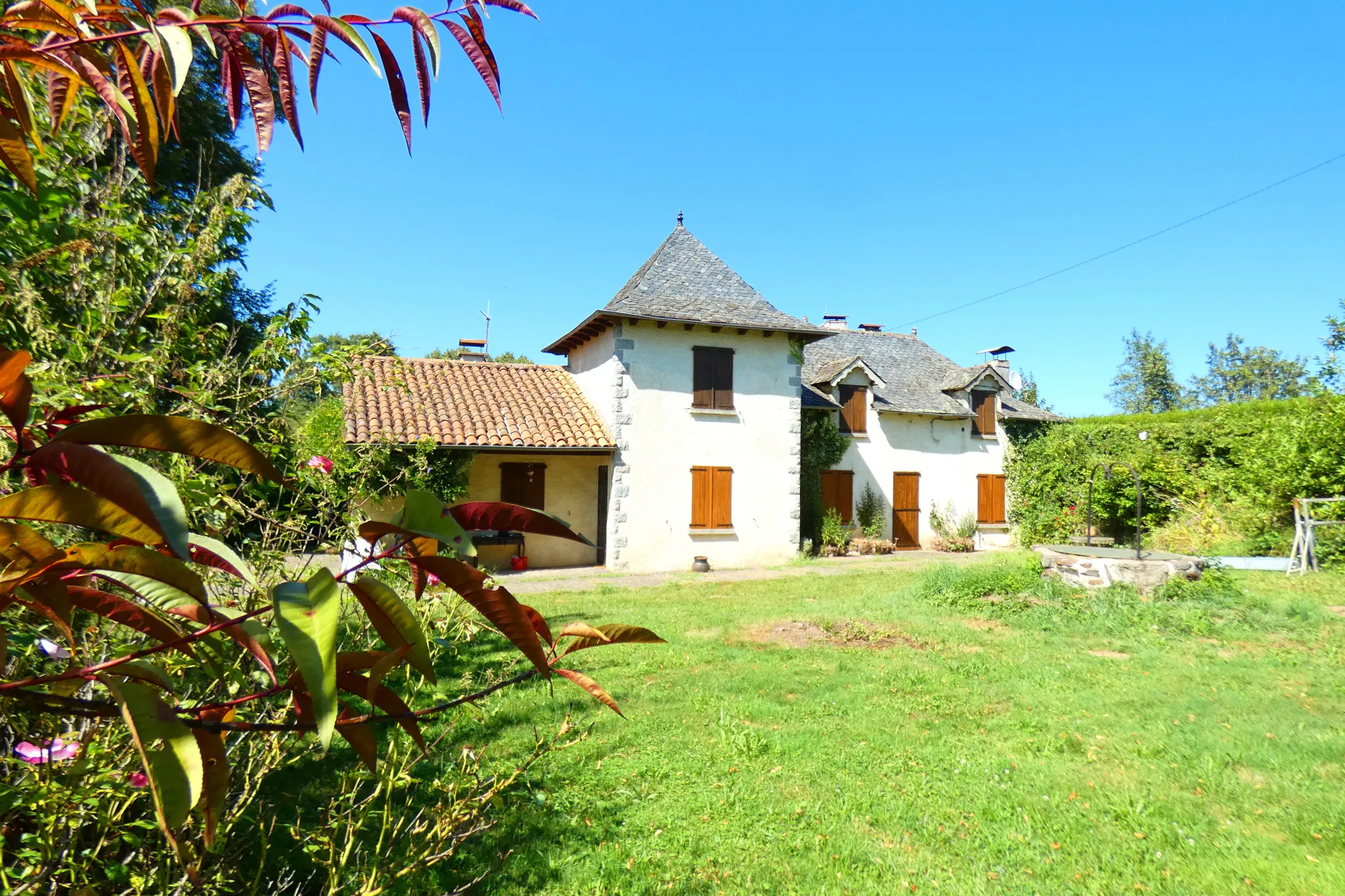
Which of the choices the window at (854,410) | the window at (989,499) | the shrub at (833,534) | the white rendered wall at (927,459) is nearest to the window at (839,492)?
the white rendered wall at (927,459)

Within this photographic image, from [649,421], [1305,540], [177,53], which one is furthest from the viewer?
[649,421]

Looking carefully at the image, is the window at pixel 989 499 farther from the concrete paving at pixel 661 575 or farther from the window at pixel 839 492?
the window at pixel 839 492

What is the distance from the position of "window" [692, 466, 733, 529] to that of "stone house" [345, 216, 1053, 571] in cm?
3

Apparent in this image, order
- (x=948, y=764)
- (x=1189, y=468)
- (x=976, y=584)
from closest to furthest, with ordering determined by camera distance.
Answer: (x=948, y=764) < (x=976, y=584) < (x=1189, y=468)

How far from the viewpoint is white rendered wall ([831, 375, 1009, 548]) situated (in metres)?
16.8

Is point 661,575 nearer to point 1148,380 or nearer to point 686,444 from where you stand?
point 686,444

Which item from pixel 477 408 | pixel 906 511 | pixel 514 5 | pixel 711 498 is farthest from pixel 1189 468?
pixel 514 5

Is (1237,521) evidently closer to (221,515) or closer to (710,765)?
(710,765)

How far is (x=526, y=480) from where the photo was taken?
13383 mm

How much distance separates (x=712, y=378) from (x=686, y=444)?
4.84ft

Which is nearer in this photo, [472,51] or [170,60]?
[170,60]

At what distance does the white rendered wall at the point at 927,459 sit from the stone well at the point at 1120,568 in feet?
23.2

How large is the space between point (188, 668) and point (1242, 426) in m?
17.8

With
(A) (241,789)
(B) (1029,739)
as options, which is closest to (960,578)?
(B) (1029,739)
